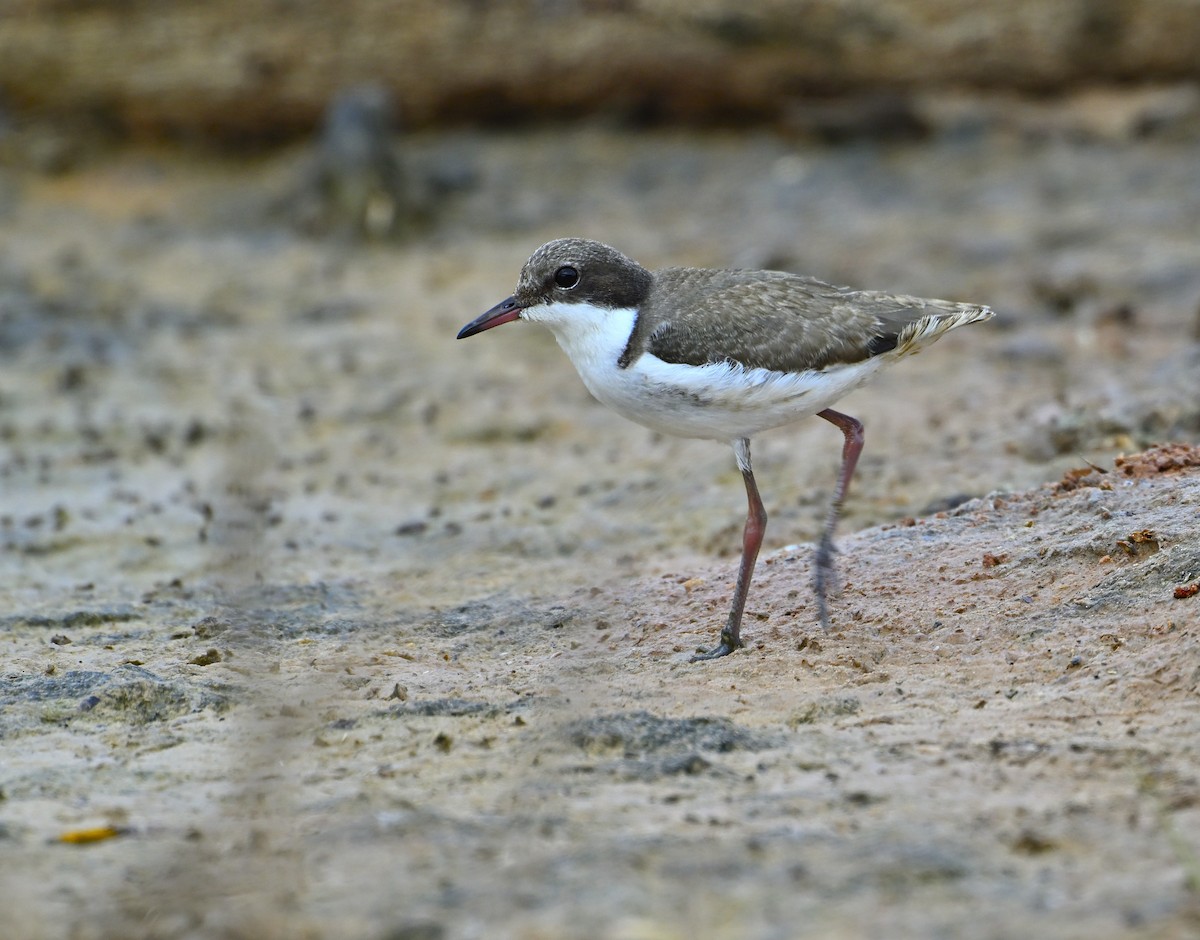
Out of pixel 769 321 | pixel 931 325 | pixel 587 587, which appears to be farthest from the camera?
pixel 587 587

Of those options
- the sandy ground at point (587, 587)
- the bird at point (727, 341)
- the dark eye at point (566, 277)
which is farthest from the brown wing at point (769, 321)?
the sandy ground at point (587, 587)

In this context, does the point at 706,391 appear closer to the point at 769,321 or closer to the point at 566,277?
the point at 769,321

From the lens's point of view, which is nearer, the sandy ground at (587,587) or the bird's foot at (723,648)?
the sandy ground at (587,587)

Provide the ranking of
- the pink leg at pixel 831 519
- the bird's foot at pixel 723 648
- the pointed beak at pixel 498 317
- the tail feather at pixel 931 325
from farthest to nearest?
1. the pointed beak at pixel 498 317
2. the tail feather at pixel 931 325
3. the pink leg at pixel 831 519
4. the bird's foot at pixel 723 648

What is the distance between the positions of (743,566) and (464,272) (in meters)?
6.70

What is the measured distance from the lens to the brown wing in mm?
5781

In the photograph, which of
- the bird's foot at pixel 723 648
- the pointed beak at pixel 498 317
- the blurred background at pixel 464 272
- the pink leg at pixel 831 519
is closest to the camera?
the bird's foot at pixel 723 648

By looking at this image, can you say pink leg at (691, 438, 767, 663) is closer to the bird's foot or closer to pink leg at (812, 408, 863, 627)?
the bird's foot

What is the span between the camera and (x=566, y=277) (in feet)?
20.4

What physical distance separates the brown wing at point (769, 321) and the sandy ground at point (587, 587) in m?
0.95

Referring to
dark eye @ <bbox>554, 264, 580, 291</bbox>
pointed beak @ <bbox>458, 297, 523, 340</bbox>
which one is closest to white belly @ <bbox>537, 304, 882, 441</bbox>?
dark eye @ <bbox>554, 264, 580, 291</bbox>

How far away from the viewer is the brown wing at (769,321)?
5.78 meters

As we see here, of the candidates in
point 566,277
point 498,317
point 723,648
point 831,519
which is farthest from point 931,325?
point 498,317

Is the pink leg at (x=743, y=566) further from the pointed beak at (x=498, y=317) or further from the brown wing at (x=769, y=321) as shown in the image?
the pointed beak at (x=498, y=317)
